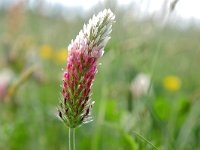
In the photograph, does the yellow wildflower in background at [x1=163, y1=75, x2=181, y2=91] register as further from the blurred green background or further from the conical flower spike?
the conical flower spike

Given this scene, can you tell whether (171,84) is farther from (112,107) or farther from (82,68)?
(82,68)

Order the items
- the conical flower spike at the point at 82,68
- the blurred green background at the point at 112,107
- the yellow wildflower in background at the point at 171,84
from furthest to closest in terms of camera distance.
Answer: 1. the yellow wildflower in background at the point at 171,84
2. the blurred green background at the point at 112,107
3. the conical flower spike at the point at 82,68

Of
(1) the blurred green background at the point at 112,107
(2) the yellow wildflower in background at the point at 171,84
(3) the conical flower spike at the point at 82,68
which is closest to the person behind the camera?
(3) the conical flower spike at the point at 82,68

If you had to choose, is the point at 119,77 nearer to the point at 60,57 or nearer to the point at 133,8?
the point at 133,8

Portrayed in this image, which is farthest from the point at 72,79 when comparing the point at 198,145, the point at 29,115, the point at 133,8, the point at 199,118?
the point at 133,8

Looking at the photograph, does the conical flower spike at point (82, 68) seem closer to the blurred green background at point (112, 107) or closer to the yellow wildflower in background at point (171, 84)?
the blurred green background at point (112, 107)

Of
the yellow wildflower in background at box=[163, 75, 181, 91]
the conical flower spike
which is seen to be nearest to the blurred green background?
the conical flower spike

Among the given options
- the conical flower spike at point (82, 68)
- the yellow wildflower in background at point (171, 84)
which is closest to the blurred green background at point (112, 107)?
the conical flower spike at point (82, 68)

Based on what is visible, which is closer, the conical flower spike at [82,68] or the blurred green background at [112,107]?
the conical flower spike at [82,68]

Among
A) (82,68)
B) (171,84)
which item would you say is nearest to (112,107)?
(82,68)

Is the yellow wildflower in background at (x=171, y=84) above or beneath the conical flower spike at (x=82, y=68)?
above
